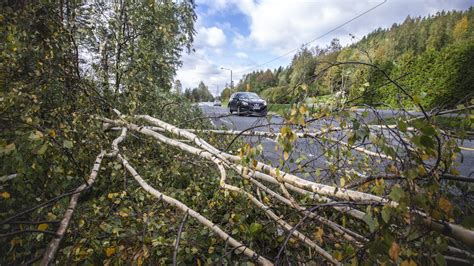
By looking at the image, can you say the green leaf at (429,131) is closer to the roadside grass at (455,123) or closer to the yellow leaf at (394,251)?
the yellow leaf at (394,251)

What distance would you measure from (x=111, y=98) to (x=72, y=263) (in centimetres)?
302

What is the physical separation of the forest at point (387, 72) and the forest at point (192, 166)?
3 cm

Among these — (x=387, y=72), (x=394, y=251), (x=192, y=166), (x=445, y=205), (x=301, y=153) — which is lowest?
(x=192, y=166)

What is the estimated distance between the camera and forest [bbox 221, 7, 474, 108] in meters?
1.83

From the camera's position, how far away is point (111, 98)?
13.8 ft

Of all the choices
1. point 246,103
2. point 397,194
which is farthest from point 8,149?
point 246,103

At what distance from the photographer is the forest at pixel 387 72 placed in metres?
1.83

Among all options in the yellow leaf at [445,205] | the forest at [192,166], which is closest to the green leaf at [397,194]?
the forest at [192,166]

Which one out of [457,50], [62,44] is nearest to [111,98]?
[62,44]

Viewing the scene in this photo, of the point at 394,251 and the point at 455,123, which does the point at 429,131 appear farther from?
the point at 455,123

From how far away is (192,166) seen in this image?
3500 millimetres

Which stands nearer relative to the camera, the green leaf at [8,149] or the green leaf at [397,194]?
the green leaf at [397,194]

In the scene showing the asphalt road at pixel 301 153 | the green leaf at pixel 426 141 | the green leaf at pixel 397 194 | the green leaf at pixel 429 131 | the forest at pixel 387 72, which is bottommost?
the asphalt road at pixel 301 153

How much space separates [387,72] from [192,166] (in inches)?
103
